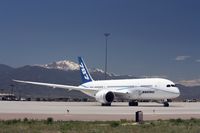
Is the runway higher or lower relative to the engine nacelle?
lower

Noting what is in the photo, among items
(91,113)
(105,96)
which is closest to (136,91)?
(105,96)

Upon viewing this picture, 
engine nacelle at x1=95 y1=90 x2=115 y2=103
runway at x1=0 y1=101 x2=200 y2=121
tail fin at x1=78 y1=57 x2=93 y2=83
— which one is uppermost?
tail fin at x1=78 y1=57 x2=93 y2=83

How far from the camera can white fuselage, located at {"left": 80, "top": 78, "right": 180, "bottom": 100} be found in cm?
6856

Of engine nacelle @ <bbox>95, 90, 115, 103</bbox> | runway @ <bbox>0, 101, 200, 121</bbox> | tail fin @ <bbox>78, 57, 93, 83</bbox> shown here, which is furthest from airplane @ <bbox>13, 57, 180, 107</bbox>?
runway @ <bbox>0, 101, 200, 121</bbox>

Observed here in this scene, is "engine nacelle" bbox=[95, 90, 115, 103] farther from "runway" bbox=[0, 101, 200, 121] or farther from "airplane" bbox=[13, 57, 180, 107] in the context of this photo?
"runway" bbox=[0, 101, 200, 121]

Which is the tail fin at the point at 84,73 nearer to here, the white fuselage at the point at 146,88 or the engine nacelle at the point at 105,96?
the white fuselage at the point at 146,88

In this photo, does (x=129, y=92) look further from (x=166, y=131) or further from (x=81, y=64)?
(x=166, y=131)

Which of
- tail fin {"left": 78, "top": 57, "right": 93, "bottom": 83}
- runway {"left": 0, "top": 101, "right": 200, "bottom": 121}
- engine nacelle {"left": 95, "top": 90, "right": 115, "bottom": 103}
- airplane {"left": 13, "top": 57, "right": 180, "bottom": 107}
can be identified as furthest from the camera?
tail fin {"left": 78, "top": 57, "right": 93, "bottom": 83}

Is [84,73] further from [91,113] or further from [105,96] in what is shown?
[91,113]

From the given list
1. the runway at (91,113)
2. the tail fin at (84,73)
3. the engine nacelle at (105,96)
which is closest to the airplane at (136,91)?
the engine nacelle at (105,96)

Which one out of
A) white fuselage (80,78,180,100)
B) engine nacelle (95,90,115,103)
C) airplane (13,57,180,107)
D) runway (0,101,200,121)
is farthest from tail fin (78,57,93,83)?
runway (0,101,200,121)

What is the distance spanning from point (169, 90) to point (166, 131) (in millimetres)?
45991

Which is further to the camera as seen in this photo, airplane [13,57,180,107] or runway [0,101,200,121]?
airplane [13,57,180,107]

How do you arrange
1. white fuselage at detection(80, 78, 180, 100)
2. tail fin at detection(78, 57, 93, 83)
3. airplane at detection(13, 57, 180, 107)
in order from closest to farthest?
1. white fuselage at detection(80, 78, 180, 100)
2. airplane at detection(13, 57, 180, 107)
3. tail fin at detection(78, 57, 93, 83)
